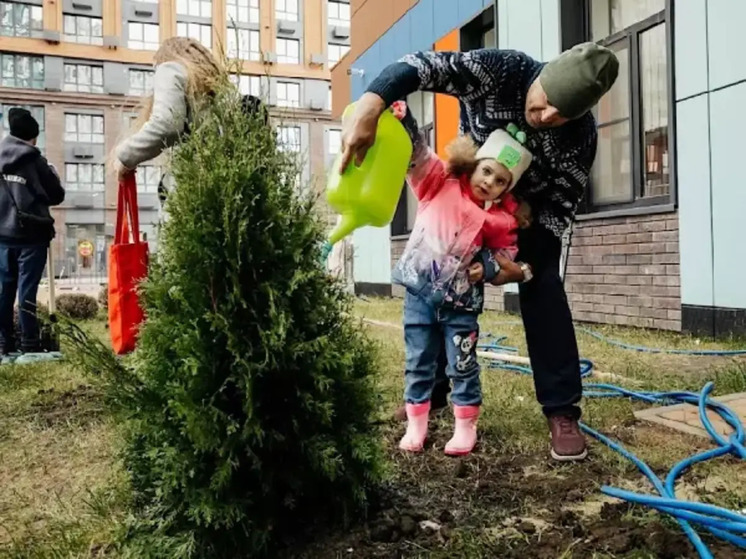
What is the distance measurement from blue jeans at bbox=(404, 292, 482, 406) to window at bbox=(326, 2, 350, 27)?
38762 millimetres

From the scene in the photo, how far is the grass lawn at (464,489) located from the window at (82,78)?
1399 inches

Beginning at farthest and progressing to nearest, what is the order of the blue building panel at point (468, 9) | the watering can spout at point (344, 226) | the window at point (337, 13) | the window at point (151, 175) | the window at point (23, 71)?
the window at point (337, 13) < the window at point (23, 71) < the blue building panel at point (468, 9) < the window at point (151, 175) < the watering can spout at point (344, 226)

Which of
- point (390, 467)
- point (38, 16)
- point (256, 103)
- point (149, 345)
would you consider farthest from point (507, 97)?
point (38, 16)

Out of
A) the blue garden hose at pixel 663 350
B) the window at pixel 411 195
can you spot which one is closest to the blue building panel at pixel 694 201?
the blue garden hose at pixel 663 350

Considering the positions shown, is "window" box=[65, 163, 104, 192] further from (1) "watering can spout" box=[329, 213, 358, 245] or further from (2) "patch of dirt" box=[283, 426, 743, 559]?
(2) "patch of dirt" box=[283, 426, 743, 559]

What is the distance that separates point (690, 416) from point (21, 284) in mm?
4529

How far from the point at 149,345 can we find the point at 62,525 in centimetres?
70

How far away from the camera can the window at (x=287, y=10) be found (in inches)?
1467

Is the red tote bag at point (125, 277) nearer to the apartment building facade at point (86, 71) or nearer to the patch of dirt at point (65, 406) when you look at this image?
the patch of dirt at point (65, 406)

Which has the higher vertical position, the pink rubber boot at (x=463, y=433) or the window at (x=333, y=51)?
the window at (x=333, y=51)

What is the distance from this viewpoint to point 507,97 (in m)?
2.36

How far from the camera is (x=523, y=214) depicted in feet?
8.09

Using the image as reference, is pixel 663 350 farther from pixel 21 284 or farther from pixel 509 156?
pixel 21 284

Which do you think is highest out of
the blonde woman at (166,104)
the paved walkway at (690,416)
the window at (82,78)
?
the window at (82,78)
